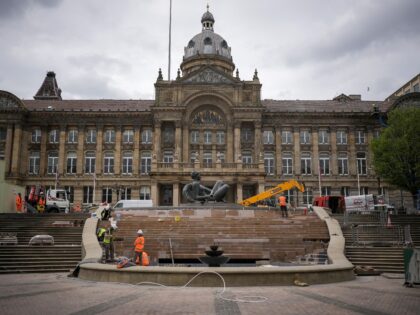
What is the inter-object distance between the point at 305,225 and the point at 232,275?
13.8 meters

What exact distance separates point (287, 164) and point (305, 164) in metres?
2.52

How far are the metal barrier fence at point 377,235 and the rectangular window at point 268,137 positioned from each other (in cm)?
3093

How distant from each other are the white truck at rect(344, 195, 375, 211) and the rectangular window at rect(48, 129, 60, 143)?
39.4 meters

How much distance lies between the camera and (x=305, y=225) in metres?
29.0

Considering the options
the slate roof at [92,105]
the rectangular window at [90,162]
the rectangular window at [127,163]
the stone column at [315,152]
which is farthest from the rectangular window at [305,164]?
the rectangular window at [90,162]

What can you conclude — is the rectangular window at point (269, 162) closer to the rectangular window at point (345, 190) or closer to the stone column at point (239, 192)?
the stone column at point (239, 192)

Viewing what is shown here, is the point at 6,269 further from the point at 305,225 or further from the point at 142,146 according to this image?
the point at 142,146

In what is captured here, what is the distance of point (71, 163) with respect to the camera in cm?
6144

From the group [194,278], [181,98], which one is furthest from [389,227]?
[181,98]

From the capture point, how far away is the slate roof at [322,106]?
6431 centimetres

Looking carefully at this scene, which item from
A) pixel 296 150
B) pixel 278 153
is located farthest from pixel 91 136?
pixel 296 150

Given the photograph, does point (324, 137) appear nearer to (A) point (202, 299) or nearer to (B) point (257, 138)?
(B) point (257, 138)

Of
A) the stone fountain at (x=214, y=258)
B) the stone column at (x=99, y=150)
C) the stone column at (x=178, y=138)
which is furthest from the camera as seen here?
the stone column at (x=99, y=150)

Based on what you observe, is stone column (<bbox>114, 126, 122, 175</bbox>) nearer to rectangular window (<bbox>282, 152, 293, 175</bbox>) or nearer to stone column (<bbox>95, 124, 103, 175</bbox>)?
stone column (<bbox>95, 124, 103, 175</bbox>)
